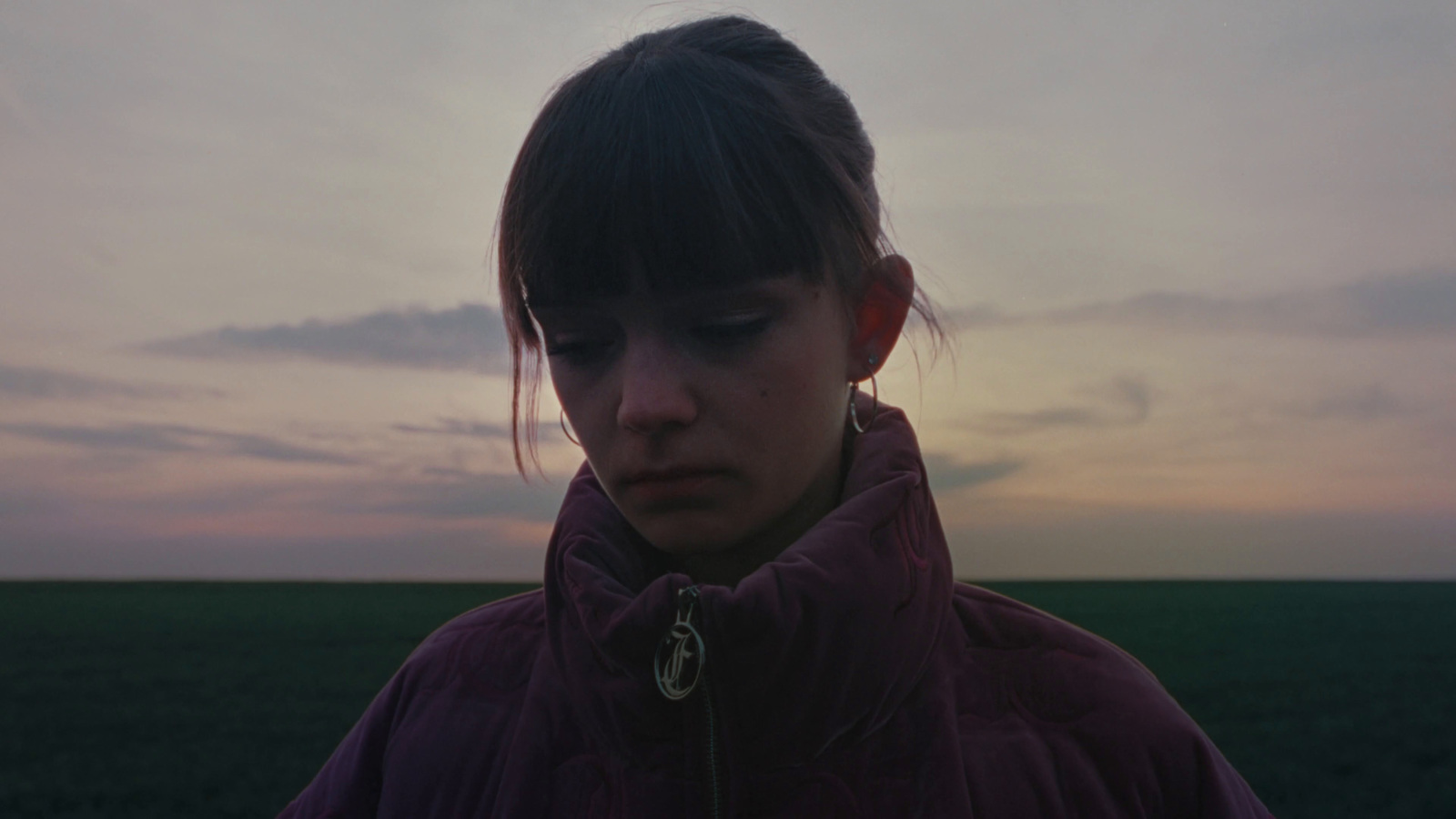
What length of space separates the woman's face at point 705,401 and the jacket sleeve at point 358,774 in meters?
0.72

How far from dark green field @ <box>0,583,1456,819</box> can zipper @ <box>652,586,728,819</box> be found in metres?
12.1

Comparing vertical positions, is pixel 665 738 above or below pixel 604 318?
below

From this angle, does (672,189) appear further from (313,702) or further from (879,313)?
(313,702)

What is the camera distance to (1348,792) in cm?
1323

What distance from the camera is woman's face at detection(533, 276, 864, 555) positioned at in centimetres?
188

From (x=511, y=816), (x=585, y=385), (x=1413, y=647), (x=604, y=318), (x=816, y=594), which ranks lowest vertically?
(x=1413, y=647)

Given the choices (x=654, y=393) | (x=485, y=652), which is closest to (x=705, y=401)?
(x=654, y=393)

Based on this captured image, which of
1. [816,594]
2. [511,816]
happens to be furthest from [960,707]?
[511,816]

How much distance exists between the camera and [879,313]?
2166mm

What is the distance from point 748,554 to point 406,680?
0.80m

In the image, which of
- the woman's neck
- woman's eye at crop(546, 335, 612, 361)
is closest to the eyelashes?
woman's eye at crop(546, 335, 612, 361)

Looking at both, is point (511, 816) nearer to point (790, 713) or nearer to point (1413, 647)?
point (790, 713)

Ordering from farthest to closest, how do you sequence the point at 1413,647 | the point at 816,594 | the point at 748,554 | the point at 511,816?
the point at 1413,647 < the point at 748,554 < the point at 511,816 < the point at 816,594

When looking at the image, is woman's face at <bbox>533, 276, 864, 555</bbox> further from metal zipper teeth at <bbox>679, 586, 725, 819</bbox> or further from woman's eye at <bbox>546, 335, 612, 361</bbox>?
metal zipper teeth at <bbox>679, 586, 725, 819</bbox>
